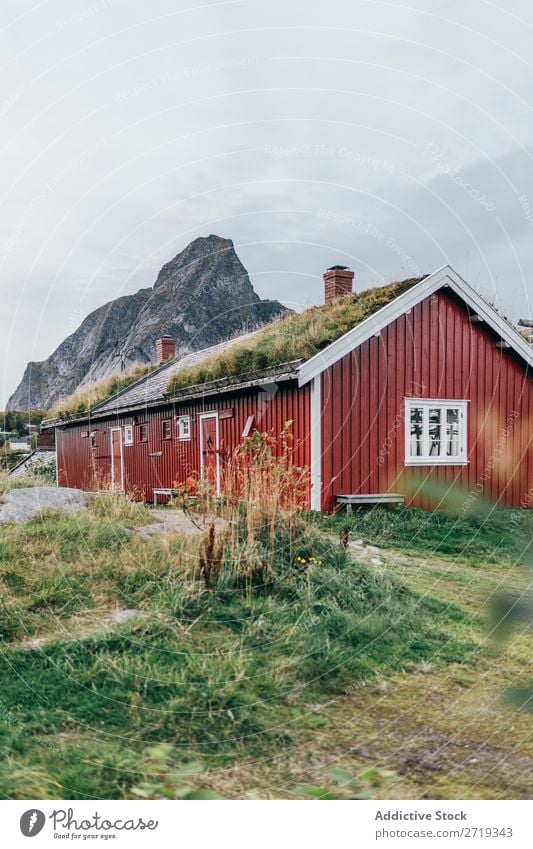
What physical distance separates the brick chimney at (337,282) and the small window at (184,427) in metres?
3.97

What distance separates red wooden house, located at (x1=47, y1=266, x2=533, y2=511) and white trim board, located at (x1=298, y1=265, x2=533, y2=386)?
24 millimetres

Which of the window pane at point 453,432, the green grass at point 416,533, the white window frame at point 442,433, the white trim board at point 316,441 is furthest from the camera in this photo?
the window pane at point 453,432

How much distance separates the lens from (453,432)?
13.2m

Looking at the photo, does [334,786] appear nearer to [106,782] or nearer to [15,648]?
[106,782]

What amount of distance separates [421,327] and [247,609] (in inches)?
339

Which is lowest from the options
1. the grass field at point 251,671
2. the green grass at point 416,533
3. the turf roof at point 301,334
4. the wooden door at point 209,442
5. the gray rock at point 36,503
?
the green grass at point 416,533

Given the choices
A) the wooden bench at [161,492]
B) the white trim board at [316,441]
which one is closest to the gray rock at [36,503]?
the white trim board at [316,441]

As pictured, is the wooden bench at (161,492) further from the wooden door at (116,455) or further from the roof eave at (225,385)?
the wooden door at (116,455)

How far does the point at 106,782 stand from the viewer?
8.79 ft

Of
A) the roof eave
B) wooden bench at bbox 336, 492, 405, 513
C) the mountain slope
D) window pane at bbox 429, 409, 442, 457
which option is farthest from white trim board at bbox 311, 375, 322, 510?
window pane at bbox 429, 409, 442, 457

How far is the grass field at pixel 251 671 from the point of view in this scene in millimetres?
2711

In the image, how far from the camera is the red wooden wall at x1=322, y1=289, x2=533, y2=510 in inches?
448

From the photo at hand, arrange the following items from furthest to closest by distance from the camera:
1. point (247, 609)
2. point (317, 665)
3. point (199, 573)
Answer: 1. point (199, 573)
2. point (247, 609)
3. point (317, 665)
